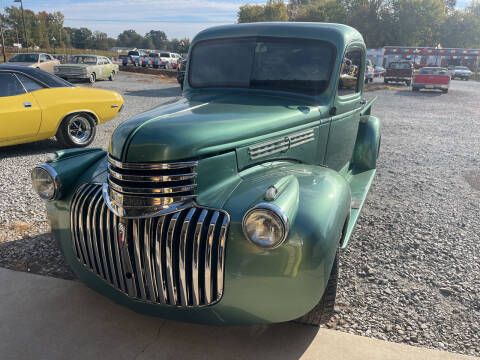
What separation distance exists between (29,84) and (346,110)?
210 inches

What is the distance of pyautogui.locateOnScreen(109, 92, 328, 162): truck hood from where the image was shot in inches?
87.1

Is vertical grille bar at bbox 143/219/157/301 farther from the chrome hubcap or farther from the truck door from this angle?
the chrome hubcap

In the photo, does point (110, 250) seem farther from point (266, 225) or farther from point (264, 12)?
point (264, 12)

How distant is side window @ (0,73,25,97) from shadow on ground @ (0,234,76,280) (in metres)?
3.50

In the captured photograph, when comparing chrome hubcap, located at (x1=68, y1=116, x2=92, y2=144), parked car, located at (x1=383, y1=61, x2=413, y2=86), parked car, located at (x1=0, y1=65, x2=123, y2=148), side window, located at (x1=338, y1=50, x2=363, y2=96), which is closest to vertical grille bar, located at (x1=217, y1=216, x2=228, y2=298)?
side window, located at (x1=338, y1=50, x2=363, y2=96)

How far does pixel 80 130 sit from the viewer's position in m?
7.36

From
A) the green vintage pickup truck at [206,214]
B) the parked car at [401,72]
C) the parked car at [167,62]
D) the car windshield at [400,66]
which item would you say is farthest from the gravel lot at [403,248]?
the parked car at [167,62]

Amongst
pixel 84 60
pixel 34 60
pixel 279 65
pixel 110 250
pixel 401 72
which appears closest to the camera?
pixel 110 250

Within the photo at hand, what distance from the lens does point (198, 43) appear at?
3947 millimetres

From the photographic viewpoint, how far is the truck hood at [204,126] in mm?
2213

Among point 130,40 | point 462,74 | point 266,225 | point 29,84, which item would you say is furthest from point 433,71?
point 130,40

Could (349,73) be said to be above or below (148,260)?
above

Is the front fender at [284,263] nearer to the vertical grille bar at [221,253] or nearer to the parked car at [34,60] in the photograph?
the vertical grille bar at [221,253]

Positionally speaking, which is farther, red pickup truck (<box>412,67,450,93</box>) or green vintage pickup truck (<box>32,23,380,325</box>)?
red pickup truck (<box>412,67,450,93</box>)
